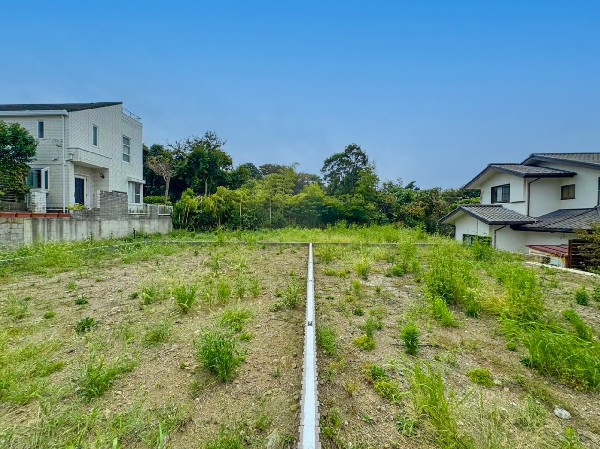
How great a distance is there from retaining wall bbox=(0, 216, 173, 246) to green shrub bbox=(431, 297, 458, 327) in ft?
30.7

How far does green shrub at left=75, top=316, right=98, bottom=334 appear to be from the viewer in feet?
9.15

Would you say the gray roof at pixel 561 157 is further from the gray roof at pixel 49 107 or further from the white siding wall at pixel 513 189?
the gray roof at pixel 49 107

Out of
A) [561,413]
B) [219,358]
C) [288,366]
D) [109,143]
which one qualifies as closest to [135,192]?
[109,143]

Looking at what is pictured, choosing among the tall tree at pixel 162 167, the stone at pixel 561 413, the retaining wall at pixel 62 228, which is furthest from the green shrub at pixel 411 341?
the tall tree at pixel 162 167

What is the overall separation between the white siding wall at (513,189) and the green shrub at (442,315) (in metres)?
11.9

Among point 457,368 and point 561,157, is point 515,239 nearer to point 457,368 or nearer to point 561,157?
point 561,157

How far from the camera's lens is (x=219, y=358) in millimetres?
2035

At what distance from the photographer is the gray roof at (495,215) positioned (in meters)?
11.5

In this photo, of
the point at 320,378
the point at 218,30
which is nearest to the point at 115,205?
the point at 218,30

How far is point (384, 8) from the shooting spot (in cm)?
1021

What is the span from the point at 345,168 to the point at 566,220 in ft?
49.8

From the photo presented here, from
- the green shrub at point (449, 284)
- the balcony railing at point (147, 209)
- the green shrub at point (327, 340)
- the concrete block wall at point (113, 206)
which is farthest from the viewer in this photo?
the balcony railing at point (147, 209)

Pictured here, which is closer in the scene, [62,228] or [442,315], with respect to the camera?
[442,315]

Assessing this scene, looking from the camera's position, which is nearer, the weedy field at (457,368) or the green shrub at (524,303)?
the weedy field at (457,368)
